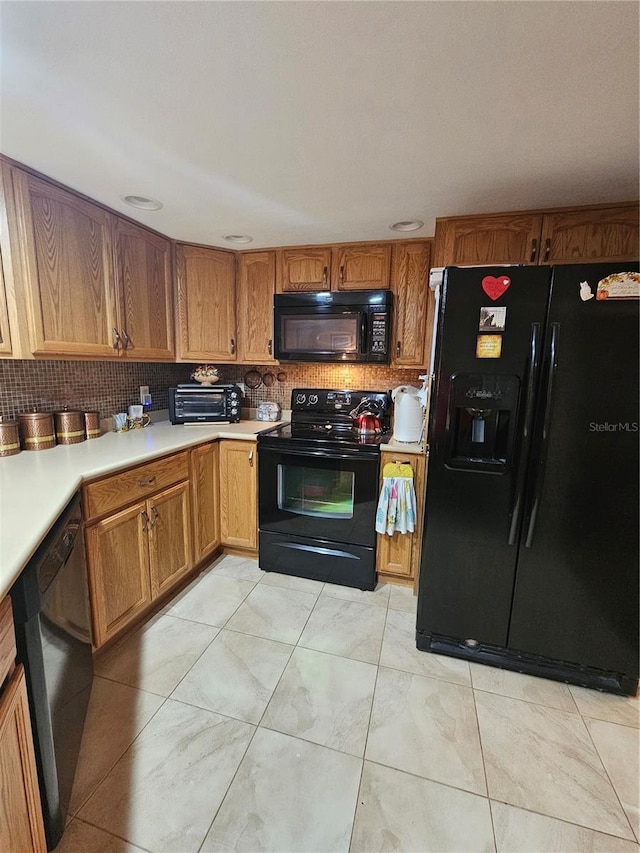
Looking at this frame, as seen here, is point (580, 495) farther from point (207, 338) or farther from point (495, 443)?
point (207, 338)

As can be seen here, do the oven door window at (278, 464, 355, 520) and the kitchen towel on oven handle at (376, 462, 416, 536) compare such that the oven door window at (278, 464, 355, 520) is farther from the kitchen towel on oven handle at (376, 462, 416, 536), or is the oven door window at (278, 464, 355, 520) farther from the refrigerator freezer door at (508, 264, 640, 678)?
the refrigerator freezer door at (508, 264, 640, 678)

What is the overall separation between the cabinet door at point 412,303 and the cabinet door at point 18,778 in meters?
2.25

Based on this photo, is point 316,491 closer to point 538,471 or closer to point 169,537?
point 169,537

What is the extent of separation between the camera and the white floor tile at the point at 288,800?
108 cm

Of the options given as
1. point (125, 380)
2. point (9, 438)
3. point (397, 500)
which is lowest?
point (397, 500)

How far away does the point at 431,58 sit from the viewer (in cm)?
100

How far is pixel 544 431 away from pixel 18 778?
189 cm

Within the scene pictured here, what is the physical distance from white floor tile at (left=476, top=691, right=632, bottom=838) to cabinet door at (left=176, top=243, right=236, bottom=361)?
2505 mm

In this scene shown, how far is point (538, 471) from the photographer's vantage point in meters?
1.55

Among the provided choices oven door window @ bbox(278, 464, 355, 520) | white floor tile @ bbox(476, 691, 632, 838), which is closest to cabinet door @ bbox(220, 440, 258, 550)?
oven door window @ bbox(278, 464, 355, 520)

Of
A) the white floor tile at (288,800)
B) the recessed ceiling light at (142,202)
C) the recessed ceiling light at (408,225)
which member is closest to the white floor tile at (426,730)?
the white floor tile at (288,800)

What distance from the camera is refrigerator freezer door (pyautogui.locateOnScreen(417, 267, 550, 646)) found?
1511 mm

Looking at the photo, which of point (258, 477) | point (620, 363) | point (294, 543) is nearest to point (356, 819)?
point (294, 543)

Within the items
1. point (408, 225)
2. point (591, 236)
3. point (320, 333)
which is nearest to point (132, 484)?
point (320, 333)
